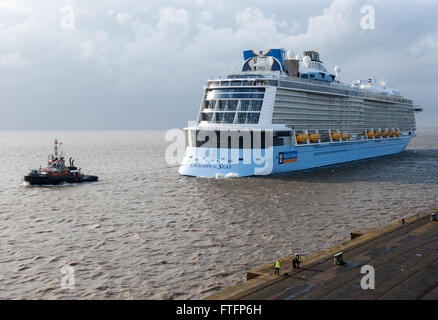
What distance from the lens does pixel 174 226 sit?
27.8 metres

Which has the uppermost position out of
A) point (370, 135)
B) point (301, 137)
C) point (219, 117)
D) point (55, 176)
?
point (219, 117)

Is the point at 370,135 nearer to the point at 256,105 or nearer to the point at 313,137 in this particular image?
the point at 313,137

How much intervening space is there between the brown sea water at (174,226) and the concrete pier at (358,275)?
2.86 m

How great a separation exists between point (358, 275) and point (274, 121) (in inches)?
1501

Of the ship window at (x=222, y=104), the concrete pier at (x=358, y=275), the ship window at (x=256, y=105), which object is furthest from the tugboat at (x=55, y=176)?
the concrete pier at (x=358, y=275)

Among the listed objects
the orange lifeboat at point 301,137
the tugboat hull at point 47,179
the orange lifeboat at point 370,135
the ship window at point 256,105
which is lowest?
the tugboat hull at point 47,179

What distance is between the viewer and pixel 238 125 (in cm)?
4891

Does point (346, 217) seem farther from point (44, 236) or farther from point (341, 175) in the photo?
point (341, 175)

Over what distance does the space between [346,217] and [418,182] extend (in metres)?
22.5

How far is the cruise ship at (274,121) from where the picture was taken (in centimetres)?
4734

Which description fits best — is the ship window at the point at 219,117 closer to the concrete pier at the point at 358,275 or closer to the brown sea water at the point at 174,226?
the brown sea water at the point at 174,226

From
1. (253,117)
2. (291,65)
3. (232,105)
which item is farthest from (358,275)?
(291,65)

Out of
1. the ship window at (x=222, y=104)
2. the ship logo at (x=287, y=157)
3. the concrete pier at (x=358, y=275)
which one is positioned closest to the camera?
the concrete pier at (x=358, y=275)
